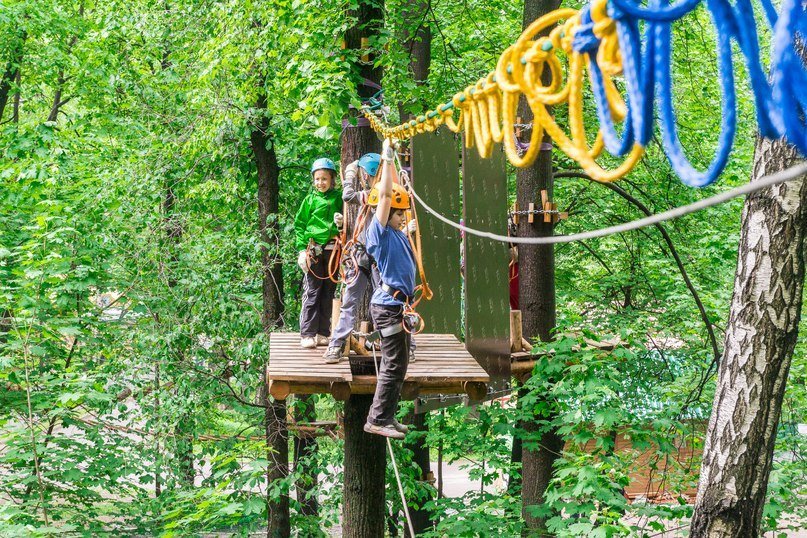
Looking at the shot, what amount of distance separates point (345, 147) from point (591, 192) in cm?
604

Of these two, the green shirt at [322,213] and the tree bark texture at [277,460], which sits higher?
the green shirt at [322,213]

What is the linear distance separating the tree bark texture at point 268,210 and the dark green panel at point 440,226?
3.78 meters

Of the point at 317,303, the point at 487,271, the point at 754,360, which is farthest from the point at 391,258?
the point at 754,360

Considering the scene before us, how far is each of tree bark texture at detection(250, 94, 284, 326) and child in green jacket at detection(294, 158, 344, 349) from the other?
4031 millimetres

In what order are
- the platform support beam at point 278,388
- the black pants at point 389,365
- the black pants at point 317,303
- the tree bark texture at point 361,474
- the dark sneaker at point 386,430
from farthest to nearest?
the tree bark texture at point 361,474 → the black pants at point 317,303 → the dark sneaker at point 386,430 → the platform support beam at point 278,388 → the black pants at point 389,365

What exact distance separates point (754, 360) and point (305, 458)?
6002mm

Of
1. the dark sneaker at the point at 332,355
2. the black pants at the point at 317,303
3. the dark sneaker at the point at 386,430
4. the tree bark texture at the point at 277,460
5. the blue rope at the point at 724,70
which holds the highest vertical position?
the blue rope at the point at 724,70

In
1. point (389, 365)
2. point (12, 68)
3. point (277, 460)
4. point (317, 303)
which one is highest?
point (12, 68)

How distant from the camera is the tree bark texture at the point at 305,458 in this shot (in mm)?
9773

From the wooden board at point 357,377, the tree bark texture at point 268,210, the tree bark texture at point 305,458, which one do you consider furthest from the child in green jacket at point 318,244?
the tree bark texture at point 268,210

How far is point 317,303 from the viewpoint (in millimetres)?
6617

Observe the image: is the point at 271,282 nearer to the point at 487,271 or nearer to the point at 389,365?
the point at 487,271

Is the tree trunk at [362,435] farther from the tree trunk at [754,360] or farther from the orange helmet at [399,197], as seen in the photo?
the tree trunk at [754,360]

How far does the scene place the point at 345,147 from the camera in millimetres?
6816
